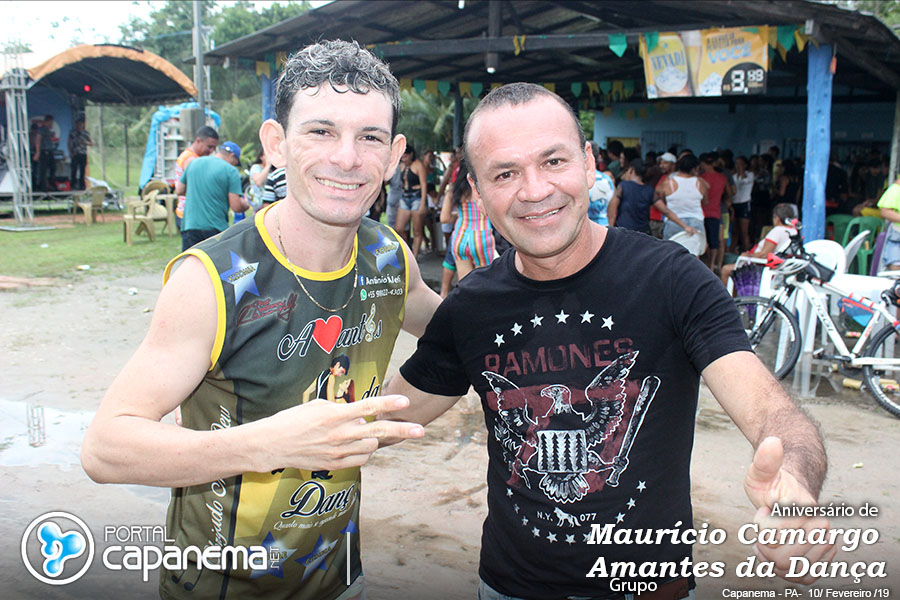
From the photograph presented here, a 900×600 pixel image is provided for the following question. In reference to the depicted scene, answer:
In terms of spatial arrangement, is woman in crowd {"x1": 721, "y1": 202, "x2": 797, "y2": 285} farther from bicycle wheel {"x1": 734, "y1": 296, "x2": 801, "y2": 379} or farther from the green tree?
the green tree

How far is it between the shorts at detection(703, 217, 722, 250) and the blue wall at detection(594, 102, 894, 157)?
7272 millimetres

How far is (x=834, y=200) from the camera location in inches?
500

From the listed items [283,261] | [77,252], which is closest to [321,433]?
[283,261]

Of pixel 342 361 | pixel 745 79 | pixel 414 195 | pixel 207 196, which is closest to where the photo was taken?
pixel 342 361

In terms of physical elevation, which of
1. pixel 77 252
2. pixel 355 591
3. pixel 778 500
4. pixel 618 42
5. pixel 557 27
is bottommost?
pixel 77 252

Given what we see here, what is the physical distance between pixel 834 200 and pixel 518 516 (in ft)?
42.4

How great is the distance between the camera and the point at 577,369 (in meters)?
1.82

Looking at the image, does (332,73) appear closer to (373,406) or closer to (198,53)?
(373,406)

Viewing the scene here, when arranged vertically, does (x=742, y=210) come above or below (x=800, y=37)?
below

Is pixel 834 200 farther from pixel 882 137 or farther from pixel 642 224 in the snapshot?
pixel 642 224

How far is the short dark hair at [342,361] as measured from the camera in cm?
196

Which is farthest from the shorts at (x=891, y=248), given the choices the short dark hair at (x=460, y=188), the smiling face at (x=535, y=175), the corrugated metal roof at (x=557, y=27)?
the smiling face at (x=535, y=175)

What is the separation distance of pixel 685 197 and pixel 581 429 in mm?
8166

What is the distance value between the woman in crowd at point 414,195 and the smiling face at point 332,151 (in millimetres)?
9881
